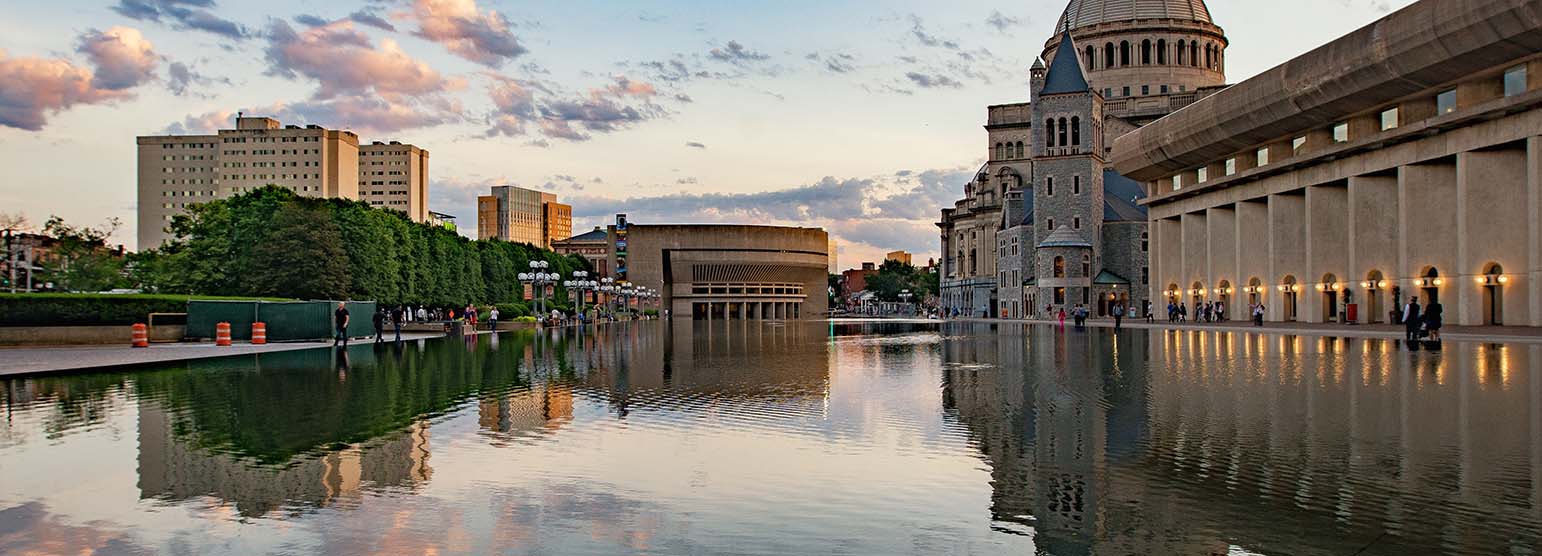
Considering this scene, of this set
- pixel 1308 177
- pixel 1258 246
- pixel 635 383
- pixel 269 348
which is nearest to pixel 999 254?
pixel 1258 246

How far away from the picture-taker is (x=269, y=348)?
117ft

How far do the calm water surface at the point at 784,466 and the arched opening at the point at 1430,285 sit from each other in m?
35.9

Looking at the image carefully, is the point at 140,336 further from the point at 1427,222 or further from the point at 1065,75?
the point at 1065,75

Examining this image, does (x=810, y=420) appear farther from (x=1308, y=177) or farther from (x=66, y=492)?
(x=1308, y=177)

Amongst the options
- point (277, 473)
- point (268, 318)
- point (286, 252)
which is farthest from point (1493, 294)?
point (286, 252)

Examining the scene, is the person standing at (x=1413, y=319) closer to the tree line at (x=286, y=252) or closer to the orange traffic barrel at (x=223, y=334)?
the orange traffic barrel at (x=223, y=334)

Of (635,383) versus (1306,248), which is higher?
(1306,248)

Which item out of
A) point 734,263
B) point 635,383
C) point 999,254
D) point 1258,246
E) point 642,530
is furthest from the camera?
point 734,263

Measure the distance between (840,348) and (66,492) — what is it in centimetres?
2849

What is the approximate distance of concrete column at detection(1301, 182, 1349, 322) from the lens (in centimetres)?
6184

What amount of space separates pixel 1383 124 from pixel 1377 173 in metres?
2.74

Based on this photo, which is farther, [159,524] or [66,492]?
[66,492]

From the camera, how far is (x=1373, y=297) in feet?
193

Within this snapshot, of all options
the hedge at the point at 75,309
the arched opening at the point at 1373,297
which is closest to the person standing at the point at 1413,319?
the arched opening at the point at 1373,297
